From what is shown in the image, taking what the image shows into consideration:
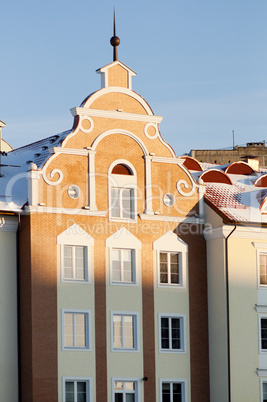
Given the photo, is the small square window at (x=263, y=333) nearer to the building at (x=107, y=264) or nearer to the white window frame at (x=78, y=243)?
the building at (x=107, y=264)

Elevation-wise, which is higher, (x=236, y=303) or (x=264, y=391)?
(x=236, y=303)

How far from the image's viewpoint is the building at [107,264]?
49281mm

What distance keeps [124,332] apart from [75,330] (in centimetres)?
256

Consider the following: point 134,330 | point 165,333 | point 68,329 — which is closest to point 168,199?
point 165,333

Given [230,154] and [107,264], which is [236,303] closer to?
[107,264]

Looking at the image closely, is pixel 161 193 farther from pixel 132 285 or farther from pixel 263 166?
pixel 263 166

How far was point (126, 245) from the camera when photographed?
52.0 metres

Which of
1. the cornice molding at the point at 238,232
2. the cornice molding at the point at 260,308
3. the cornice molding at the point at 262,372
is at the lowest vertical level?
the cornice molding at the point at 262,372

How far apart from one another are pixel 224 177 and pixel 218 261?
8299 mm

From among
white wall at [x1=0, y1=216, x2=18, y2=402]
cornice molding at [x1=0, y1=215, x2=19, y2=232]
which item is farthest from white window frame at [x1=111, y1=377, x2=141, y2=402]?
cornice molding at [x1=0, y1=215, x2=19, y2=232]

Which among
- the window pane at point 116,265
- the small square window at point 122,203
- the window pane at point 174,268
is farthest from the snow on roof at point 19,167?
the window pane at point 174,268

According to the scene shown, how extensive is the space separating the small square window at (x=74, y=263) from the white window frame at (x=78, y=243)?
0.26 feet

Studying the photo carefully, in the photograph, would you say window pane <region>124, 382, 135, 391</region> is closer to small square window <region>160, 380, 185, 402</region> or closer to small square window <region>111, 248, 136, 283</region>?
small square window <region>160, 380, 185, 402</region>

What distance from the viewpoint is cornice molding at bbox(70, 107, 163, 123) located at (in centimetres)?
5178
